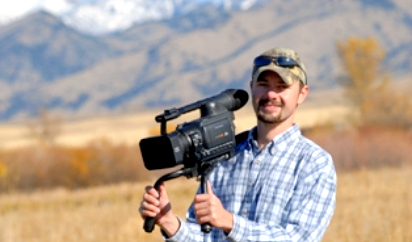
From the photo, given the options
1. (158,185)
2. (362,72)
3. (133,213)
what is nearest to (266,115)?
(158,185)

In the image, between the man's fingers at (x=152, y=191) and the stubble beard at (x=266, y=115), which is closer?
the man's fingers at (x=152, y=191)

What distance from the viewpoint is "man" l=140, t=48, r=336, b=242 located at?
15.6 ft

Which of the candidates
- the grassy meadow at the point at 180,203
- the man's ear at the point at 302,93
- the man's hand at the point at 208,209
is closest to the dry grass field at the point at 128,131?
the grassy meadow at the point at 180,203

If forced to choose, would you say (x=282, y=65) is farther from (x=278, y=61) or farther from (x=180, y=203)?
(x=180, y=203)

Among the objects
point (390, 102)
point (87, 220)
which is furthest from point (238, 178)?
point (390, 102)

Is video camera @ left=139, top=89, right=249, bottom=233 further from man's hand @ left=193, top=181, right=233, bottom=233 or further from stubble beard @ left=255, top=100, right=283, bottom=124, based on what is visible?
stubble beard @ left=255, top=100, right=283, bottom=124

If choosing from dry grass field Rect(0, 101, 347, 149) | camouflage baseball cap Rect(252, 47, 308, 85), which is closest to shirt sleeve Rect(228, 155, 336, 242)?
camouflage baseball cap Rect(252, 47, 308, 85)

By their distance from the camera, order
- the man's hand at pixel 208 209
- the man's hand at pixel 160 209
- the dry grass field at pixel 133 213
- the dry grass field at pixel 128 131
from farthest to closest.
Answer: the dry grass field at pixel 128 131
the dry grass field at pixel 133 213
the man's hand at pixel 160 209
the man's hand at pixel 208 209

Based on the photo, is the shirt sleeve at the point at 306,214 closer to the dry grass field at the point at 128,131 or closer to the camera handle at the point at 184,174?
the camera handle at the point at 184,174

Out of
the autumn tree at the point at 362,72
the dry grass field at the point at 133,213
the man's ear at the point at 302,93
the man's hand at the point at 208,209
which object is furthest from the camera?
the autumn tree at the point at 362,72

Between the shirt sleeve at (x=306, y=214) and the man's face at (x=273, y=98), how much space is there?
271 mm

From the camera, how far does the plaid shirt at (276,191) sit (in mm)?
4742

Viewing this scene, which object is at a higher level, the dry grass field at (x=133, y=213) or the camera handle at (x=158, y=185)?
the dry grass field at (x=133, y=213)

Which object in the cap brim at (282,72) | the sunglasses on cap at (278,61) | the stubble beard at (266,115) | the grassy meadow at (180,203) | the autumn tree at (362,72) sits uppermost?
the autumn tree at (362,72)
